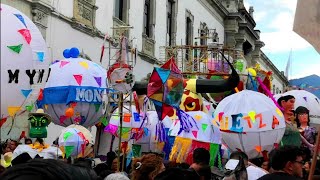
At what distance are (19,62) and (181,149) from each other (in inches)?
166

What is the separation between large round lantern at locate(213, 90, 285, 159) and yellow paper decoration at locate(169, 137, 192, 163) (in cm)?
95

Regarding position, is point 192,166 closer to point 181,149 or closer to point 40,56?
point 40,56

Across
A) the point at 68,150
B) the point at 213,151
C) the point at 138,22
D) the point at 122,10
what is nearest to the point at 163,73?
the point at 68,150

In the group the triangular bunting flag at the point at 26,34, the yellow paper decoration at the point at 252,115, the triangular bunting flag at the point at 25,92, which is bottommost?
the yellow paper decoration at the point at 252,115

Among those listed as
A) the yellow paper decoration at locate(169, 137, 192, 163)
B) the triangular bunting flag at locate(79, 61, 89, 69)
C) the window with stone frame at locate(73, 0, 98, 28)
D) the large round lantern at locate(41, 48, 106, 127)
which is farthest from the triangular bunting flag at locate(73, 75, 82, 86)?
the window with stone frame at locate(73, 0, 98, 28)

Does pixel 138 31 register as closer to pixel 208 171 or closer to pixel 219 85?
pixel 219 85

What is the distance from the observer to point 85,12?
15062mm

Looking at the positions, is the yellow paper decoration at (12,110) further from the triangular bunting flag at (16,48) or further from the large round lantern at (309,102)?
the large round lantern at (309,102)

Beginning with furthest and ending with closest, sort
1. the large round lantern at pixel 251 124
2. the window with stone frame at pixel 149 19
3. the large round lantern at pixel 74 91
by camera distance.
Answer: the window with stone frame at pixel 149 19 → the large round lantern at pixel 74 91 → the large round lantern at pixel 251 124

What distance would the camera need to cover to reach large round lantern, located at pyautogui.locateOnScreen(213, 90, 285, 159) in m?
6.61

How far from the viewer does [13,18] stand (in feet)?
13.1

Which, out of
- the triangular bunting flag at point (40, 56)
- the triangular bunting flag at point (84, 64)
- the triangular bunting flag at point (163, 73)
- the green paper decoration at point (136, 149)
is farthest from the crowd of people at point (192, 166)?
the triangular bunting flag at point (84, 64)

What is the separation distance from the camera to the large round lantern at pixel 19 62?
3746 millimetres

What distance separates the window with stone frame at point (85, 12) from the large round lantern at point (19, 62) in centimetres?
1021
